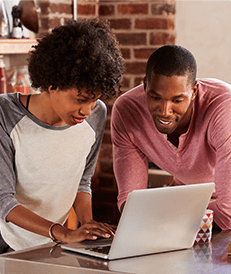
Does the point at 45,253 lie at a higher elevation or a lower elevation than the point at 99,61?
lower

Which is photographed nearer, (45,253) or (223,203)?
(45,253)

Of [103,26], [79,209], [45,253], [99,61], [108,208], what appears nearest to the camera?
[45,253]

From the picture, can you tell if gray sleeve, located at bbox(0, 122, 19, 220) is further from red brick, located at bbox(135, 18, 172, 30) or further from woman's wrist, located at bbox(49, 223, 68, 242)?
red brick, located at bbox(135, 18, 172, 30)

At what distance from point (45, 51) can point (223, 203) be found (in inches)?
27.3

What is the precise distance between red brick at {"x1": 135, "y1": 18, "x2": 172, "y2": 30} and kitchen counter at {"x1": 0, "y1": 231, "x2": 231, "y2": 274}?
5.68ft

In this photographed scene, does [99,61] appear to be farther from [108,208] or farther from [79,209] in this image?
[108,208]

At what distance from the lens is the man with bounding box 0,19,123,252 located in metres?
1.24

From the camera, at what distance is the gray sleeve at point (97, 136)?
1493 mm

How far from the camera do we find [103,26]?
135 centimetres

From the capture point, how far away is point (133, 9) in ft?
8.71

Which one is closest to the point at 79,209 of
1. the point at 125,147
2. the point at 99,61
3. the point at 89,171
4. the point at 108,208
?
the point at 89,171

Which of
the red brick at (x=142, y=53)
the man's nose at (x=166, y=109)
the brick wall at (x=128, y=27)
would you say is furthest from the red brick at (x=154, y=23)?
the man's nose at (x=166, y=109)

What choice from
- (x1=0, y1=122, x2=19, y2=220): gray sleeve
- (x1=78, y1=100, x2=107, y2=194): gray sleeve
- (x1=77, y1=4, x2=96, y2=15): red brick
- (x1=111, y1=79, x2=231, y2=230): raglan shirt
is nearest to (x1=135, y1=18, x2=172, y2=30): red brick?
(x1=77, y1=4, x2=96, y2=15): red brick

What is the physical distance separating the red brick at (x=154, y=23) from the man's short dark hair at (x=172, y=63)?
1278 millimetres
